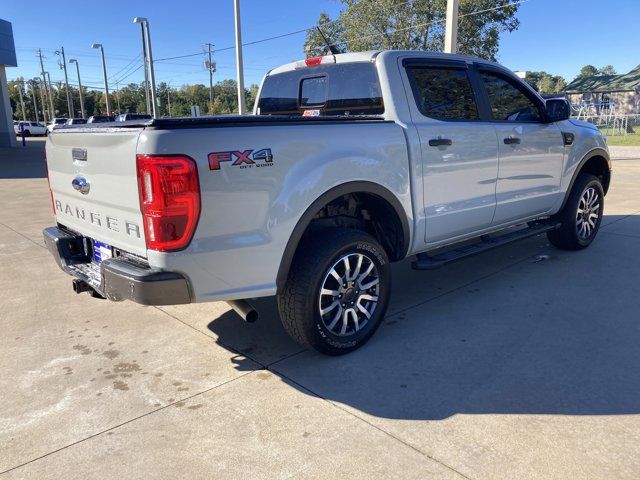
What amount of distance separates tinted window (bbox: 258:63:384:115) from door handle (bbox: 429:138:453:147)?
43 cm

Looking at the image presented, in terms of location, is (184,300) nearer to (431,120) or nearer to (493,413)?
(493,413)

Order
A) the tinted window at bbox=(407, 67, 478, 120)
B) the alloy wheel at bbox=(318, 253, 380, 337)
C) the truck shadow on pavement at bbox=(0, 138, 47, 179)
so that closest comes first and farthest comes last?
the alloy wheel at bbox=(318, 253, 380, 337), the tinted window at bbox=(407, 67, 478, 120), the truck shadow on pavement at bbox=(0, 138, 47, 179)

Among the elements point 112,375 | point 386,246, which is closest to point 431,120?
point 386,246

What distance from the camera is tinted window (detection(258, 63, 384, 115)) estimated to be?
12.8 ft

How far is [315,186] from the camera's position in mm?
3094

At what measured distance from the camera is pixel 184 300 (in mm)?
2758

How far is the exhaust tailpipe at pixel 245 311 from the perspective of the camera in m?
3.05

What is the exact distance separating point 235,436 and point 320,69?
3.06m

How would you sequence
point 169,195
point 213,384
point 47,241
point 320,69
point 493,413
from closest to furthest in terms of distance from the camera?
point 169,195
point 493,413
point 213,384
point 47,241
point 320,69

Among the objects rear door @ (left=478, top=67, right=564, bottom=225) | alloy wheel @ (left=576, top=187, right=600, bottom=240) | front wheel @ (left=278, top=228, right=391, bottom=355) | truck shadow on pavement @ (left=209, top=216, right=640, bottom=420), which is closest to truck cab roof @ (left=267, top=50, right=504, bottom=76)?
rear door @ (left=478, top=67, right=564, bottom=225)

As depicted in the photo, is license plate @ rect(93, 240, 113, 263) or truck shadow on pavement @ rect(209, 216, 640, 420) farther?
license plate @ rect(93, 240, 113, 263)

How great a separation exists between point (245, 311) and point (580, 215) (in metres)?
4.39

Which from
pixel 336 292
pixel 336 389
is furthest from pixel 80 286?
pixel 336 389

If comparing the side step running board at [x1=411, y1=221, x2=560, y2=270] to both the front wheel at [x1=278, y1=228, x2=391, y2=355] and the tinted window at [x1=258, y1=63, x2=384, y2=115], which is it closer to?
the front wheel at [x1=278, y1=228, x2=391, y2=355]
